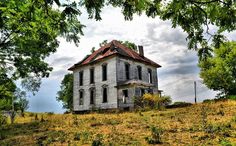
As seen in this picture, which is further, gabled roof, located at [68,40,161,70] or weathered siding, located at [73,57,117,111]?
gabled roof, located at [68,40,161,70]

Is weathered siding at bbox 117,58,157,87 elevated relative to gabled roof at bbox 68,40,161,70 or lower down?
lower down

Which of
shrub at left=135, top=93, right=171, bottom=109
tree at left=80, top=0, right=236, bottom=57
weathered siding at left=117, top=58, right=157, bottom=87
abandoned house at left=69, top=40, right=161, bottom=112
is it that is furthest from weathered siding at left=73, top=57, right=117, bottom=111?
tree at left=80, top=0, right=236, bottom=57

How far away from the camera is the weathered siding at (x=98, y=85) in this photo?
112ft

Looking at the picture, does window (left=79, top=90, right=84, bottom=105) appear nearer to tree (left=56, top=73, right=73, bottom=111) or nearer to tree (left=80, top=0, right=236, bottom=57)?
tree (left=56, top=73, right=73, bottom=111)

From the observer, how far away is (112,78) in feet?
113

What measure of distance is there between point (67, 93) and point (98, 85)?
15.6 metres

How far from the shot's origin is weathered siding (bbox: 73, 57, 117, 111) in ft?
112

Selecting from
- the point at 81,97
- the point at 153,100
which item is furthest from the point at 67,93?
the point at 153,100

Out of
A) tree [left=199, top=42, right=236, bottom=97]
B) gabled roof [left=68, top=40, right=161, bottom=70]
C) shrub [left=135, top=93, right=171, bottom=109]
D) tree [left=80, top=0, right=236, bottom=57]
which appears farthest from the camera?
tree [left=199, top=42, right=236, bottom=97]

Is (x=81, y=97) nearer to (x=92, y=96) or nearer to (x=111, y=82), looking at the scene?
(x=92, y=96)

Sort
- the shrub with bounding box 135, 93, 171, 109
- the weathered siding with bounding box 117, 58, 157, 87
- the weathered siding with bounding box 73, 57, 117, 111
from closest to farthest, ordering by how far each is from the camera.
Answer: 1. the shrub with bounding box 135, 93, 171, 109
2. the weathered siding with bounding box 73, 57, 117, 111
3. the weathered siding with bounding box 117, 58, 157, 87

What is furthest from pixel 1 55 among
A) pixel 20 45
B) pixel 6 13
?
pixel 6 13

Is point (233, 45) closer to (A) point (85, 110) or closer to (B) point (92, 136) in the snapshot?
(A) point (85, 110)

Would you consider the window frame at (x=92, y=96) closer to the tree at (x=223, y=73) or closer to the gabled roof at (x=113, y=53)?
the gabled roof at (x=113, y=53)
